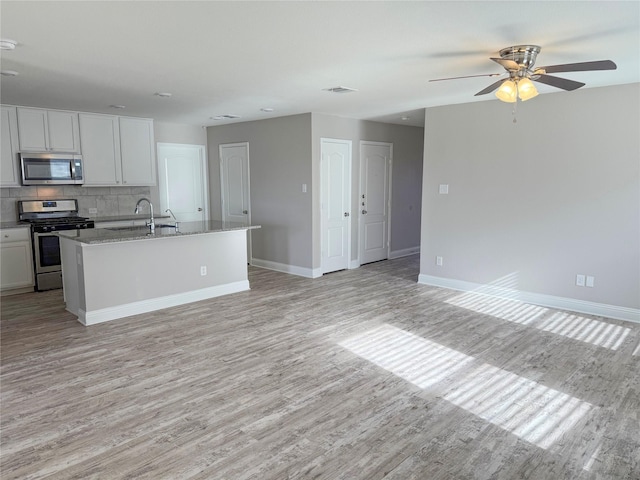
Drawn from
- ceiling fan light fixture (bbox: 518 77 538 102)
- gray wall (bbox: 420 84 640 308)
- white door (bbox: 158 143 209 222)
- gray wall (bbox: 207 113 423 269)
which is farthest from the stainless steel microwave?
ceiling fan light fixture (bbox: 518 77 538 102)

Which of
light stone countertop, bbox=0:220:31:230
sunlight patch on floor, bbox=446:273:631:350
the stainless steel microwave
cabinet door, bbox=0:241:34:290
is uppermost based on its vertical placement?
the stainless steel microwave

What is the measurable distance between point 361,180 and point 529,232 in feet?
9.35

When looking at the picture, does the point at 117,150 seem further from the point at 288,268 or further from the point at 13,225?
the point at 288,268

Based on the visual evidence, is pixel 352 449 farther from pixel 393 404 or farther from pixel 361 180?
pixel 361 180

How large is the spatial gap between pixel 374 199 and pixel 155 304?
159 inches

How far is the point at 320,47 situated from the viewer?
3.08 m

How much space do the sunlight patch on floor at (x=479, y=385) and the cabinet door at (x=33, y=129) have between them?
16.3 ft

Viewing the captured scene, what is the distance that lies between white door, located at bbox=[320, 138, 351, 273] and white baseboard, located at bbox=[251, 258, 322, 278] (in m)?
0.25

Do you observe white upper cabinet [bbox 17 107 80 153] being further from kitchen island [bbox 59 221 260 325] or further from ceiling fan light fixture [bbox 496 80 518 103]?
ceiling fan light fixture [bbox 496 80 518 103]

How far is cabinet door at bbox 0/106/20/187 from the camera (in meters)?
5.47

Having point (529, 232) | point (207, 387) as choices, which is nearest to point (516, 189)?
point (529, 232)

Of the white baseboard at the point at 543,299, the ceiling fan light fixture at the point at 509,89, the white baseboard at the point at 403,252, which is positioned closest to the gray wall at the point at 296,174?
the white baseboard at the point at 403,252

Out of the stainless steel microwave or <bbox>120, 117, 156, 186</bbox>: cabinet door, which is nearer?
the stainless steel microwave

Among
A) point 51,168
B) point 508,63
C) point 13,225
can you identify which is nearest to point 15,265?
point 13,225
